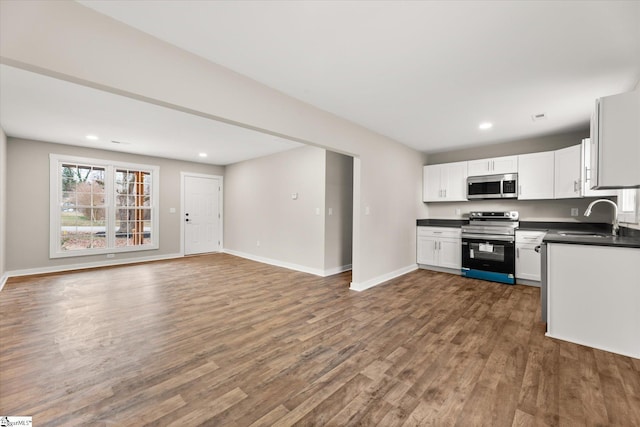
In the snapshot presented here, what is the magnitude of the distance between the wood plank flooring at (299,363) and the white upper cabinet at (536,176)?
1.69 meters

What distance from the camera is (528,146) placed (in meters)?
4.61

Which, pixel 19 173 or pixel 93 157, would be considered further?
pixel 93 157

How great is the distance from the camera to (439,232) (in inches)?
204

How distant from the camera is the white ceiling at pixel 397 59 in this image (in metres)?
1.70

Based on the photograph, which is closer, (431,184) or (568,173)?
(568,173)

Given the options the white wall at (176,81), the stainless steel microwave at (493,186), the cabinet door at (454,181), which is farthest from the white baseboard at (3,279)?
the stainless steel microwave at (493,186)

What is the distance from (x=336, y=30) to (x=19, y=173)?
635cm

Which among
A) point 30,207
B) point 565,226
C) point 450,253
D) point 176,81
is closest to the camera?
point 176,81

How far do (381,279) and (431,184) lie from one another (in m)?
2.46

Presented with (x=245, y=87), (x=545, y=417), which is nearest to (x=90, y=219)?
(x=245, y=87)

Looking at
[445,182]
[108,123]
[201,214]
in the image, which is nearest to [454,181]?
[445,182]

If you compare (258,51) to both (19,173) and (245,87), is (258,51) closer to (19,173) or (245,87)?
(245,87)

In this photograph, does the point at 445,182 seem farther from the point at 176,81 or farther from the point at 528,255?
the point at 176,81

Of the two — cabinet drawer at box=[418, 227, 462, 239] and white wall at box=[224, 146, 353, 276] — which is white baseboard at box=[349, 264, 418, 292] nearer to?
cabinet drawer at box=[418, 227, 462, 239]
